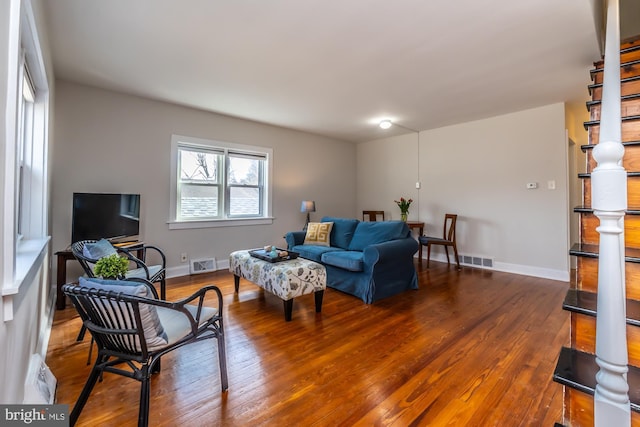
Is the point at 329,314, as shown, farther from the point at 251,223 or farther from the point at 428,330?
the point at 251,223

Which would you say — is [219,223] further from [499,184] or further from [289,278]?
[499,184]

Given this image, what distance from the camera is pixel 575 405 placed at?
1196 millimetres

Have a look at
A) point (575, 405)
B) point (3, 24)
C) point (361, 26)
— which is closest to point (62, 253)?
point (3, 24)

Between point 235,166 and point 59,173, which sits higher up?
point 235,166

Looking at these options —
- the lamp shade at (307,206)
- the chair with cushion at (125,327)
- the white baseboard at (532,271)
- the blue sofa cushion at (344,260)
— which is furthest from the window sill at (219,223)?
the white baseboard at (532,271)

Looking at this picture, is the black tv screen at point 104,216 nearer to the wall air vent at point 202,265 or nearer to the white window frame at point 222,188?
the white window frame at point 222,188

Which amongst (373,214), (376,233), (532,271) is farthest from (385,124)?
(532,271)

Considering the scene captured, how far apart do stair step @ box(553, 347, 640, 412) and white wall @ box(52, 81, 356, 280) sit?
433 centimetres

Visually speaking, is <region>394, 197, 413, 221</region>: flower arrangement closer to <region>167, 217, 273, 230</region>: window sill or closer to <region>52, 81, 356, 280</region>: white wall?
<region>52, 81, 356, 280</region>: white wall

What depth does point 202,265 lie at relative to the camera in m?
4.39

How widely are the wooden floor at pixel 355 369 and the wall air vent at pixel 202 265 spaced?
4.79ft

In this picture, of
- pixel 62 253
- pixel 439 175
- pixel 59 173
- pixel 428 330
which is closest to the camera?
pixel 428 330

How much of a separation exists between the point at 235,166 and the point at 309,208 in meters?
1.55

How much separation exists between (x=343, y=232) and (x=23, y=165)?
3.28 m
